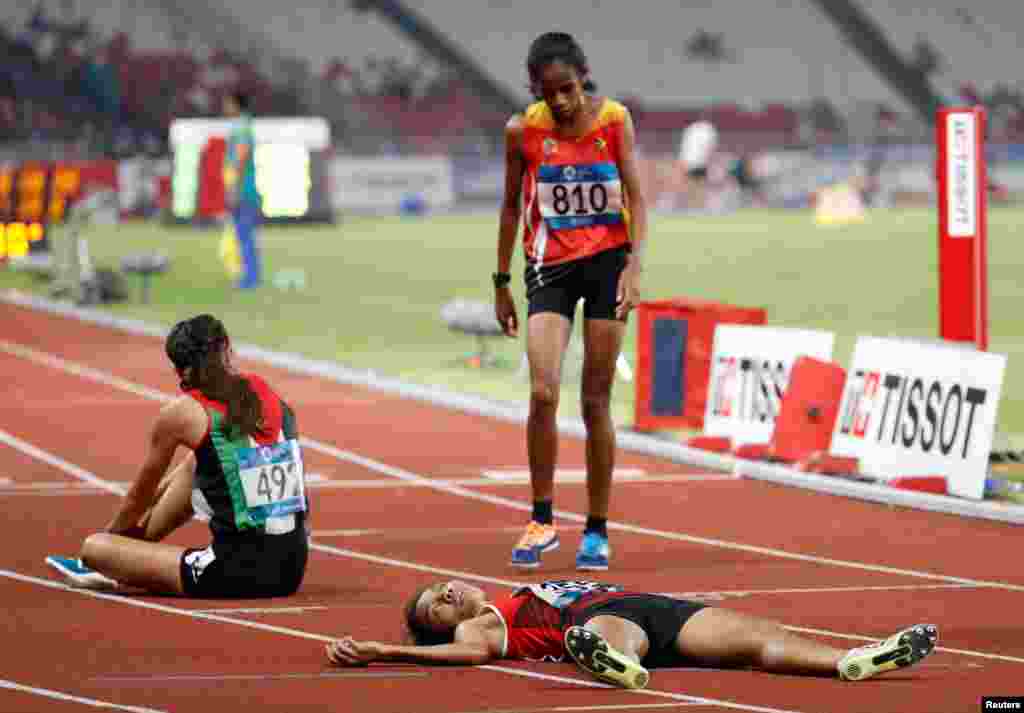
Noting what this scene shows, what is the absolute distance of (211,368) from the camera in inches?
335

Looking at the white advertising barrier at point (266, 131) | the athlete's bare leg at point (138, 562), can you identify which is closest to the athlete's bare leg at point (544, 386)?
the athlete's bare leg at point (138, 562)

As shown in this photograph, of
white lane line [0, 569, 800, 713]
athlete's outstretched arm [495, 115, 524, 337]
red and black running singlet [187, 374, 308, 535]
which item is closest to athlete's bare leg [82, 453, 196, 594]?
white lane line [0, 569, 800, 713]

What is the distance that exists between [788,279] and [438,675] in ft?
72.6

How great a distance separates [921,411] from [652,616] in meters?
5.29

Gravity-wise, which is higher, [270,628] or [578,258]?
[578,258]

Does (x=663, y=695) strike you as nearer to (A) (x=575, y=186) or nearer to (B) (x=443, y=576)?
(B) (x=443, y=576)

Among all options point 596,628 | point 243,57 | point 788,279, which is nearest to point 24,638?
point 596,628

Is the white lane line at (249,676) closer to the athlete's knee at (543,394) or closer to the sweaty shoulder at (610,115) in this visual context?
the athlete's knee at (543,394)

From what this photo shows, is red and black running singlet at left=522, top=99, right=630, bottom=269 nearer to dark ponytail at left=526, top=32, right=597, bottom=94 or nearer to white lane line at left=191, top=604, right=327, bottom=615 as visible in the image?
dark ponytail at left=526, top=32, right=597, bottom=94

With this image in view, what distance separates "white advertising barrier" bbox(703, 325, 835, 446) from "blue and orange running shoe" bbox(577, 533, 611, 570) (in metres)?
3.77

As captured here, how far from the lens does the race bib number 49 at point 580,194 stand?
9625mm

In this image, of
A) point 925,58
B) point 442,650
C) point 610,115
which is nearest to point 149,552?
point 442,650

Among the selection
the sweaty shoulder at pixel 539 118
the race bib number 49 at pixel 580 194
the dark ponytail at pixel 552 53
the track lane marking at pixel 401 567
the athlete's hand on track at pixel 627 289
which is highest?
the dark ponytail at pixel 552 53

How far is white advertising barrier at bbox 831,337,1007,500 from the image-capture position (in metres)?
11.5
